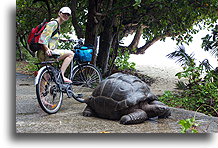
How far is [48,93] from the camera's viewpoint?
11.5ft

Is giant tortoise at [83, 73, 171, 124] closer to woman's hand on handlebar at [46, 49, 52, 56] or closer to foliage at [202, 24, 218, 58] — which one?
woman's hand on handlebar at [46, 49, 52, 56]

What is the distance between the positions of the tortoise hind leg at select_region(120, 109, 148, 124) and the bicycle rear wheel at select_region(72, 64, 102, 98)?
4.15 feet

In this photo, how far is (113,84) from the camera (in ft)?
10.7

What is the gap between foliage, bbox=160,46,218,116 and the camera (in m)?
4.43

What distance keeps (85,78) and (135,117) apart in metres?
1.43

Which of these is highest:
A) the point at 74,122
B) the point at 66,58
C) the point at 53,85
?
the point at 66,58

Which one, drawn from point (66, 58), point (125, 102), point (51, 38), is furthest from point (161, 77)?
point (51, 38)

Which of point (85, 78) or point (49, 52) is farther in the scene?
point (85, 78)

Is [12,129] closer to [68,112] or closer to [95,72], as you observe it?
[68,112]

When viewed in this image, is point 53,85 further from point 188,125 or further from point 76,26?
point 188,125

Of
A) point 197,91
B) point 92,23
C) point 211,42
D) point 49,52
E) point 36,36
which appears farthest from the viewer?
point 92,23
